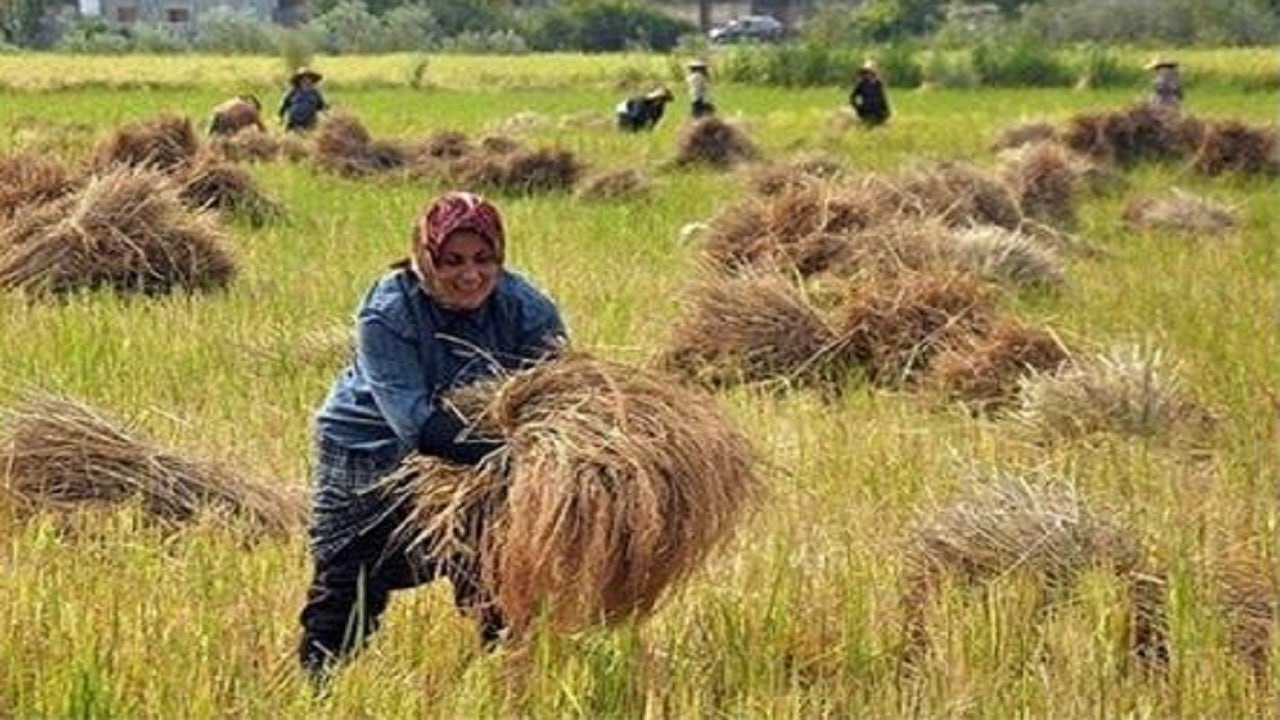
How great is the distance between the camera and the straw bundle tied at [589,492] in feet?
15.2

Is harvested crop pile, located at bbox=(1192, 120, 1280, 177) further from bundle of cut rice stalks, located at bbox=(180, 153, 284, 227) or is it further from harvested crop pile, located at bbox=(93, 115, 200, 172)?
harvested crop pile, located at bbox=(93, 115, 200, 172)

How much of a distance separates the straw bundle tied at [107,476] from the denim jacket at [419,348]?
1495mm

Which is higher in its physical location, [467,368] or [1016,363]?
[467,368]

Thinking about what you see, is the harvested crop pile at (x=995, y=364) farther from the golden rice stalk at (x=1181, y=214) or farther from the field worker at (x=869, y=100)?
the field worker at (x=869, y=100)

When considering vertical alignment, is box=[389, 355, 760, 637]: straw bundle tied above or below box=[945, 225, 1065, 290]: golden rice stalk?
above

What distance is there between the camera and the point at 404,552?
17.2ft

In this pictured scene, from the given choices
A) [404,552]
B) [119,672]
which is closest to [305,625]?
[404,552]

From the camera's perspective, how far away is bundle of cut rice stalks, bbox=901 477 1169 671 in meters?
5.58

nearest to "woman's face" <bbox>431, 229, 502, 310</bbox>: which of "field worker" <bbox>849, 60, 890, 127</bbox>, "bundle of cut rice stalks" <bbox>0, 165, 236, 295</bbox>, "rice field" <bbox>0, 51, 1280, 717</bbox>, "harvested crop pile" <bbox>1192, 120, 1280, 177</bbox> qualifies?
"rice field" <bbox>0, 51, 1280, 717</bbox>

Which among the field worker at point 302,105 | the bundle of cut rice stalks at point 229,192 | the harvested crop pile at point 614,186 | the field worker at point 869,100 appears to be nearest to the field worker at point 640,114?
the field worker at point 869,100

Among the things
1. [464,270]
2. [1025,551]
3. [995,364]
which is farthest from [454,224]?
[995,364]

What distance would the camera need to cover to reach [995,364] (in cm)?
928

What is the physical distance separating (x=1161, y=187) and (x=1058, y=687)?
1613 cm

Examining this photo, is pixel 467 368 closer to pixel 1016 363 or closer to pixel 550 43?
pixel 1016 363
